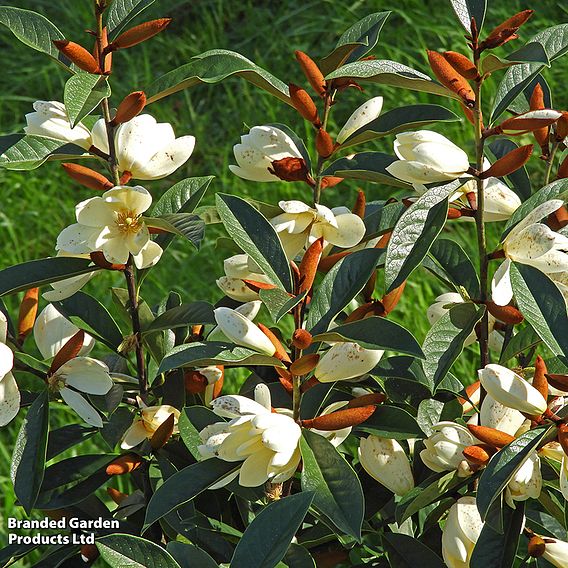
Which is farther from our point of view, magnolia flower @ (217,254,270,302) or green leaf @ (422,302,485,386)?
magnolia flower @ (217,254,270,302)

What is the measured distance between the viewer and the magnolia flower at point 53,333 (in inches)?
47.1

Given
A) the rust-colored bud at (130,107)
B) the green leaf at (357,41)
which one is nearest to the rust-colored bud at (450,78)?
the green leaf at (357,41)

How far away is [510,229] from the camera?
111 centimetres

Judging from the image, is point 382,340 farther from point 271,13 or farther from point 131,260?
point 271,13

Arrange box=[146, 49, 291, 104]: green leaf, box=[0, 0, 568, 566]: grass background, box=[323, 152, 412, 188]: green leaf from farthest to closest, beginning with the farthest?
box=[0, 0, 568, 566]: grass background
box=[323, 152, 412, 188]: green leaf
box=[146, 49, 291, 104]: green leaf

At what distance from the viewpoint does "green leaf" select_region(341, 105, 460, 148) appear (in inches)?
44.1

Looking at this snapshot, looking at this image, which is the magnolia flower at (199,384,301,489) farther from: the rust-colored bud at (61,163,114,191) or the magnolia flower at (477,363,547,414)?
the rust-colored bud at (61,163,114,191)

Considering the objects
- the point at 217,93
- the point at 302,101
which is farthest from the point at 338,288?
the point at 217,93

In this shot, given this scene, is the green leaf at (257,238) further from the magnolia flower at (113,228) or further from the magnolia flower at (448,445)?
the magnolia flower at (448,445)

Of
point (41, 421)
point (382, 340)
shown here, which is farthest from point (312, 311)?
point (41, 421)

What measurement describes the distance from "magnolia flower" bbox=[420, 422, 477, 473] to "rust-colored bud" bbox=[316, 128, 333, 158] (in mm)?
349

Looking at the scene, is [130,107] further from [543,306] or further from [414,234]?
[543,306]

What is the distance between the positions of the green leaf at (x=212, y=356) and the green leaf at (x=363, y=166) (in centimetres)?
30

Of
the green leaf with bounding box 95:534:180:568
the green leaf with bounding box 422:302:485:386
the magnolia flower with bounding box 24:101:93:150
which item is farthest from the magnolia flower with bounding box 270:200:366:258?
the green leaf with bounding box 95:534:180:568
